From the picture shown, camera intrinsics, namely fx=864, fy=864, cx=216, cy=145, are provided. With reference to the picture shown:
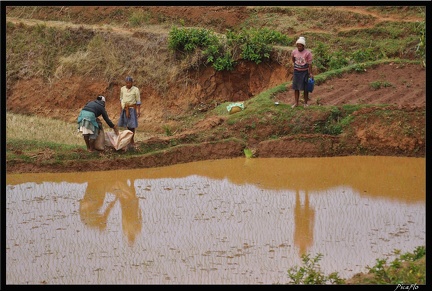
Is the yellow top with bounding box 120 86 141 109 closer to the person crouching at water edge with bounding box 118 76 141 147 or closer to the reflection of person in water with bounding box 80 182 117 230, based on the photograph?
the person crouching at water edge with bounding box 118 76 141 147

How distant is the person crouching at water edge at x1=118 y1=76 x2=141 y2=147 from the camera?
13.8 m

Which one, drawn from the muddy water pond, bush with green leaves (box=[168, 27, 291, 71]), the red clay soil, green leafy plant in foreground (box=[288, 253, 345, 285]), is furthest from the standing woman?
green leafy plant in foreground (box=[288, 253, 345, 285])

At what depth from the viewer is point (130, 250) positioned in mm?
9781

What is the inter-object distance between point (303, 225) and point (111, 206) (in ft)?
8.86

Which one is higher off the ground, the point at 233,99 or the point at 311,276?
the point at 233,99

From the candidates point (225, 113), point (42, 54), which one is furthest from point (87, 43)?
point (225, 113)

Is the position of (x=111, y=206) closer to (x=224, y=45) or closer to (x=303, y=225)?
(x=303, y=225)

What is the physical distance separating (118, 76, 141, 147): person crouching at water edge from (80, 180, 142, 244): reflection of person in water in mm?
1410

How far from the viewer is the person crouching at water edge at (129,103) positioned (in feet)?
45.4

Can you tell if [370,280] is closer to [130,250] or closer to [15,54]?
[130,250]

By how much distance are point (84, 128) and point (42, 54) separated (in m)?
8.12

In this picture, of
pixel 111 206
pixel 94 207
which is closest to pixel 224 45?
pixel 111 206

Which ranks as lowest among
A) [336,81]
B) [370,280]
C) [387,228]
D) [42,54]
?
[370,280]

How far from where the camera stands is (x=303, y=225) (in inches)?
419
